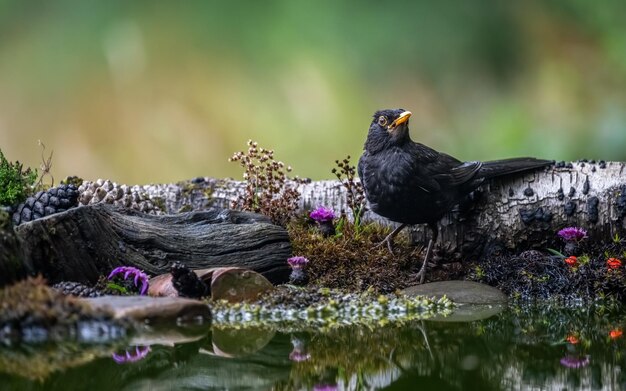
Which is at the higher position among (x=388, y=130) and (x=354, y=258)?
(x=388, y=130)

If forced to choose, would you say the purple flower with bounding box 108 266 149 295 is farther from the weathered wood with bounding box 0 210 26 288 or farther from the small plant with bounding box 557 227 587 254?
the small plant with bounding box 557 227 587 254

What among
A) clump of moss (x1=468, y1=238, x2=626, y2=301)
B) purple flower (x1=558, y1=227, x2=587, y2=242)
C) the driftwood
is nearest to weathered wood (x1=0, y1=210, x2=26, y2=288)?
the driftwood

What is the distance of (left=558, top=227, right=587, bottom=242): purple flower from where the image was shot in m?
5.61

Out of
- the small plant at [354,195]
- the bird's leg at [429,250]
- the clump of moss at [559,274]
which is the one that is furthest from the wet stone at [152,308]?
the small plant at [354,195]

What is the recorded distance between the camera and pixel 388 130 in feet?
18.4

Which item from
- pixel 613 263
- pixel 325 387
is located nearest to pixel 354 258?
pixel 613 263

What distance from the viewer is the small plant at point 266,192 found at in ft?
20.4

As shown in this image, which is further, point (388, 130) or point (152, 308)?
point (388, 130)

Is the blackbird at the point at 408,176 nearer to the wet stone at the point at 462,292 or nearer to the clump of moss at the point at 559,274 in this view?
the wet stone at the point at 462,292

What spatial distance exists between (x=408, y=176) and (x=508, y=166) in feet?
2.93

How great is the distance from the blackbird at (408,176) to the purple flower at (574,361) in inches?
90.7

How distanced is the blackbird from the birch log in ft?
0.82

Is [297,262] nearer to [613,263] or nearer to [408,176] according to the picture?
[408,176]

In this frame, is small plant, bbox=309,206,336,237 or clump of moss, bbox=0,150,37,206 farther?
small plant, bbox=309,206,336,237
